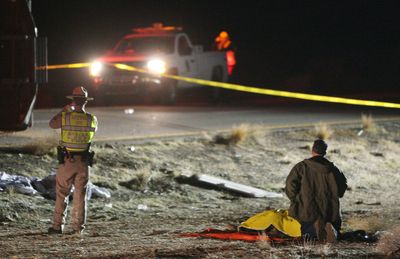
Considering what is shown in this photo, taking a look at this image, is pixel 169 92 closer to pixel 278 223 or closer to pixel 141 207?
pixel 141 207

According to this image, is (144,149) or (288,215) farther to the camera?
(144,149)

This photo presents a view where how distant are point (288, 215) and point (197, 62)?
14726 millimetres

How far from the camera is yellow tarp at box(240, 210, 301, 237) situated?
910 cm

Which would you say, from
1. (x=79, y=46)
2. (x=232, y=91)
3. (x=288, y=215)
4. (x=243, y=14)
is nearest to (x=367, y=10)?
(x=243, y=14)

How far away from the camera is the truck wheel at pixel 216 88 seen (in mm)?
24875

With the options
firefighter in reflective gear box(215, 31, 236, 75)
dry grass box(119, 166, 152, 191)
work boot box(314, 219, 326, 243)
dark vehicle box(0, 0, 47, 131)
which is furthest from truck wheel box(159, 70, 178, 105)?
work boot box(314, 219, 326, 243)

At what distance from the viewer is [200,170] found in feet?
48.8

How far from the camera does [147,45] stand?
22.7 meters

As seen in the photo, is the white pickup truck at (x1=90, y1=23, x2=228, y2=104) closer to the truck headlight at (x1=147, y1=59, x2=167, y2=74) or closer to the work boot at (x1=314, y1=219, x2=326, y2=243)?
the truck headlight at (x1=147, y1=59, x2=167, y2=74)

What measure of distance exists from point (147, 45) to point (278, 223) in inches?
552

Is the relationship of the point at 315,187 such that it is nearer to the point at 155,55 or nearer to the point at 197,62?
the point at 155,55

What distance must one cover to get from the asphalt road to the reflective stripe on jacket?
15.7 ft

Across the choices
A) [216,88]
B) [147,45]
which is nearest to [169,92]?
[147,45]

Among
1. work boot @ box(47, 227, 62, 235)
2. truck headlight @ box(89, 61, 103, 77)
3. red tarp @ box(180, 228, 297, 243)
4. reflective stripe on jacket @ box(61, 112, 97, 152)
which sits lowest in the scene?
work boot @ box(47, 227, 62, 235)
